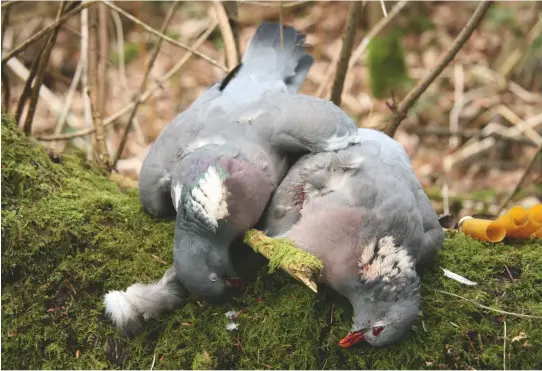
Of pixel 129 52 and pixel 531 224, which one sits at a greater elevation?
pixel 531 224

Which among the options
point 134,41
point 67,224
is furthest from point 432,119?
point 67,224

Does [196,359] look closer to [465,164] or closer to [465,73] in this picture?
[465,164]

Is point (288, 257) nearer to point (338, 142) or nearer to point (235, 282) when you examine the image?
point (235, 282)

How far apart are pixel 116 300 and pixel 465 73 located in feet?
21.3

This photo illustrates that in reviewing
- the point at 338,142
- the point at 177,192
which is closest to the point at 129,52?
the point at 177,192

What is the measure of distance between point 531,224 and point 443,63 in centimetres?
125

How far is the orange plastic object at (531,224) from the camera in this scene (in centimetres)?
289

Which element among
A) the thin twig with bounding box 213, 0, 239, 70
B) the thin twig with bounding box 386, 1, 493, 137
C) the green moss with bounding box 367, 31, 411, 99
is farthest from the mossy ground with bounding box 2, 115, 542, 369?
the green moss with bounding box 367, 31, 411, 99

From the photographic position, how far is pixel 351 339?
237 centimetres

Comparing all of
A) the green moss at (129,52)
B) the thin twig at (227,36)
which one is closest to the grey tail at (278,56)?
the thin twig at (227,36)

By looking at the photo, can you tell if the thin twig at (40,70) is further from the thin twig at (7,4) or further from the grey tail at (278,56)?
the grey tail at (278,56)

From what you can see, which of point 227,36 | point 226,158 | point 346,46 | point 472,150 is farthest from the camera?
point 472,150

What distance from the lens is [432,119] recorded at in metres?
7.47

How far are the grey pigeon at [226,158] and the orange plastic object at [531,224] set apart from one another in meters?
0.95
